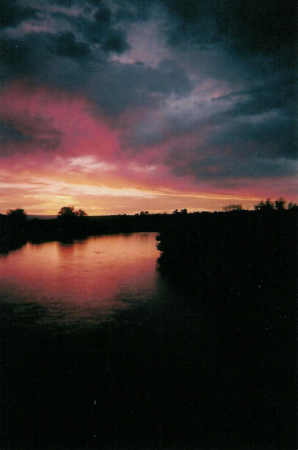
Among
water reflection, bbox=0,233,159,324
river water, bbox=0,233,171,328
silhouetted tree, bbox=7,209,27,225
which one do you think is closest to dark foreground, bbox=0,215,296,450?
river water, bbox=0,233,171,328

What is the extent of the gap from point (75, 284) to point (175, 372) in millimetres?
8639

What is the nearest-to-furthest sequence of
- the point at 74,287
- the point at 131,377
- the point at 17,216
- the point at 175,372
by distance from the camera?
the point at 131,377 → the point at 175,372 → the point at 74,287 → the point at 17,216

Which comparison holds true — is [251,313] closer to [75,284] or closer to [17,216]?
[75,284]

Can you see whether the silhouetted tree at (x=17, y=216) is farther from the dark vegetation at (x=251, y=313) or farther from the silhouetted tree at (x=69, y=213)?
the dark vegetation at (x=251, y=313)

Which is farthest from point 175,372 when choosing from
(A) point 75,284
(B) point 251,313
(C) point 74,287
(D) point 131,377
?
(A) point 75,284

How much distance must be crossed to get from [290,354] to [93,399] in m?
4.51

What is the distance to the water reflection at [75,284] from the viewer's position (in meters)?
9.54

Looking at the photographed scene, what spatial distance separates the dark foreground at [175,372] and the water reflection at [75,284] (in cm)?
109

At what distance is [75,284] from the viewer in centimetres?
1304

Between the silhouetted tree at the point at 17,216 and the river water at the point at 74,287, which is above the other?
the silhouetted tree at the point at 17,216

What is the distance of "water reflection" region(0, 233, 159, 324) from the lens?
9.54 m

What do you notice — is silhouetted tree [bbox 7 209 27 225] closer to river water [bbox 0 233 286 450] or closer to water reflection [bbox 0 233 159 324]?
water reflection [bbox 0 233 159 324]

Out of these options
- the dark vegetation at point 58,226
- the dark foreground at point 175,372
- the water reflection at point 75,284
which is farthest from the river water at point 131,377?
the dark vegetation at point 58,226

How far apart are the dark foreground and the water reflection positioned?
1086 mm
